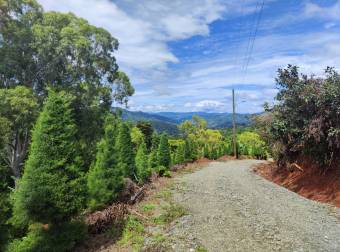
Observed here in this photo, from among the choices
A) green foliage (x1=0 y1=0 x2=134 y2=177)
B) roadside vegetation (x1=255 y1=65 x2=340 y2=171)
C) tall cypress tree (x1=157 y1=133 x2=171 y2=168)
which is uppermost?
green foliage (x1=0 y1=0 x2=134 y2=177)

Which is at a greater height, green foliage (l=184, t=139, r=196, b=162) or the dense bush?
the dense bush

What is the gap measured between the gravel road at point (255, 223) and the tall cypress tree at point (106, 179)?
2.40 meters

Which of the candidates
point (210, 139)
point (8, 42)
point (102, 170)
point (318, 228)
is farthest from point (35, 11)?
point (210, 139)

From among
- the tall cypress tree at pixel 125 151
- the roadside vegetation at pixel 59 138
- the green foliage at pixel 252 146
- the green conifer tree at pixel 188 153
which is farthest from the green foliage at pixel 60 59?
the green foliage at pixel 252 146

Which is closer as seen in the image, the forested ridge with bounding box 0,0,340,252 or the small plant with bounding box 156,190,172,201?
the forested ridge with bounding box 0,0,340,252

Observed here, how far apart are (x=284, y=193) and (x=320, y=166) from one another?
2270 mm

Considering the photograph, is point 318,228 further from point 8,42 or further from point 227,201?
point 8,42

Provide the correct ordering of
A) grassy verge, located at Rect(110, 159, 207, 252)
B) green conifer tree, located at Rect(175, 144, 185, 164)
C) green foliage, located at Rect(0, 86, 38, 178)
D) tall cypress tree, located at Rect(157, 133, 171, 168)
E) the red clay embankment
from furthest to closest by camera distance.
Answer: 1. green conifer tree, located at Rect(175, 144, 185, 164)
2. tall cypress tree, located at Rect(157, 133, 171, 168)
3. green foliage, located at Rect(0, 86, 38, 178)
4. the red clay embankment
5. grassy verge, located at Rect(110, 159, 207, 252)

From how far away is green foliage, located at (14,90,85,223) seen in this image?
26.2ft

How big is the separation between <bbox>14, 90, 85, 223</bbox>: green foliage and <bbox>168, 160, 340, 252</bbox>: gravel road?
278 centimetres

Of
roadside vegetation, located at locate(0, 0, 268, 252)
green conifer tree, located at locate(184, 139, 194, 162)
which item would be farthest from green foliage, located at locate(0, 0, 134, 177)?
green conifer tree, located at locate(184, 139, 194, 162)

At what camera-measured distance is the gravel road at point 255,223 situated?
7367 millimetres

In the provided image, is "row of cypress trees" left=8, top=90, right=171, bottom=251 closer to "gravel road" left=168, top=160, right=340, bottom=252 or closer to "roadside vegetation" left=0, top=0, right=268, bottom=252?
"roadside vegetation" left=0, top=0, right=268, bottom=252

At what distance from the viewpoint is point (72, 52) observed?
2056 cm
